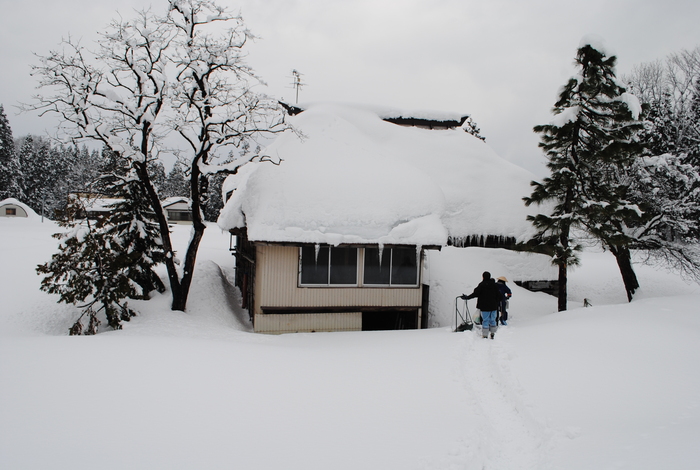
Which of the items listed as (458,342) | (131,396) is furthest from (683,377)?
(131,396)

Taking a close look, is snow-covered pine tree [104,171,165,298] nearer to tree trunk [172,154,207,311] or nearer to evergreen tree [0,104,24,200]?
tree trunk [172,154,207,311]

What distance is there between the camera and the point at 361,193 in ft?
43.7

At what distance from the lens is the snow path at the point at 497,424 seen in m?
4.84

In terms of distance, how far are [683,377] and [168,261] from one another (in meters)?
13.3

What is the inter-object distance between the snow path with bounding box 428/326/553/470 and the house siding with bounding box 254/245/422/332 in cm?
477

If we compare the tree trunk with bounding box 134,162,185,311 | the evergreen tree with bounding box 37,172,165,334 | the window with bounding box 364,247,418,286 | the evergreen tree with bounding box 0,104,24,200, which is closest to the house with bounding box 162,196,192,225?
the evergreen tree with bounding box 0,104,24,200

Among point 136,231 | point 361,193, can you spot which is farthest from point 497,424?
point 136,231

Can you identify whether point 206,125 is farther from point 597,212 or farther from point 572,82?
point 597,212

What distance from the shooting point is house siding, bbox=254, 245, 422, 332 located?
1265 cm

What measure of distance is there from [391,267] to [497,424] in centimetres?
793

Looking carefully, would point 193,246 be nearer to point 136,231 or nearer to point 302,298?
point 136,231

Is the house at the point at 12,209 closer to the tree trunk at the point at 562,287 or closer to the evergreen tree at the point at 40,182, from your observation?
the evergreen tree at the point at 40,182

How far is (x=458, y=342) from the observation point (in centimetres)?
1023

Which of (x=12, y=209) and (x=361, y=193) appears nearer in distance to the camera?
(x=361, y=193)
